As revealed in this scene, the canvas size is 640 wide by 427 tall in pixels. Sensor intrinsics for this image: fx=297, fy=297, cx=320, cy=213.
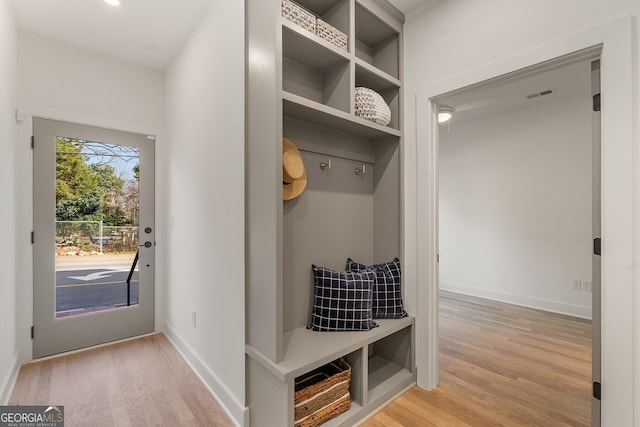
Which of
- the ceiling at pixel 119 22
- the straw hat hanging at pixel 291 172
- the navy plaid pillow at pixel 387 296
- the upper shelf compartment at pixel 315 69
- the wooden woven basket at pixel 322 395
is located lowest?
the wooden woven basket at pixel 322 395

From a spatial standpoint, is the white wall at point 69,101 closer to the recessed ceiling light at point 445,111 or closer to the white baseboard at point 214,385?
the white baseboard at point 214,385

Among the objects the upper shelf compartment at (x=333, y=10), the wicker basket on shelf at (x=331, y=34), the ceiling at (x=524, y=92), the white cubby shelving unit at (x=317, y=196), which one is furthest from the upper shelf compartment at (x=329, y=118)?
the ceiling at (x=524, y=92)

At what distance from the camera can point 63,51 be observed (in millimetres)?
2682

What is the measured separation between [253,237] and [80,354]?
2277 mm

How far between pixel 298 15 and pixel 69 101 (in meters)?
2.36

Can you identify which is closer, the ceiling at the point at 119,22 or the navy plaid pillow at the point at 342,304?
the navy plaid pillow at the point at 342,304

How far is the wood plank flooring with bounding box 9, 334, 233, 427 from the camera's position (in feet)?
5.94

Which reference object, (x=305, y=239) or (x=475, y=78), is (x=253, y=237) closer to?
(x=305, y=239)

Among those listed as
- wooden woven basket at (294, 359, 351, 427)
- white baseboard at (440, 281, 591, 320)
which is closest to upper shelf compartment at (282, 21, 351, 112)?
wooden woven basket at (294, 359, 351, 427)

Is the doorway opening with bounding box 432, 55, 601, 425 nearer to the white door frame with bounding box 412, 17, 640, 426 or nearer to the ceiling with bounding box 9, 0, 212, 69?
the white door frame with bounding box 412, 17, 640, 426

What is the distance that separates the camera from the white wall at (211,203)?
1.83 meters

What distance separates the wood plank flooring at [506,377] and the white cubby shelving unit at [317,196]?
0.82 feet

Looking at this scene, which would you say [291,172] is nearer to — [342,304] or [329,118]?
[329,118]

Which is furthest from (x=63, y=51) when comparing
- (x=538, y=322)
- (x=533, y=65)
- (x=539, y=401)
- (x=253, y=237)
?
(x=538, y=322)
